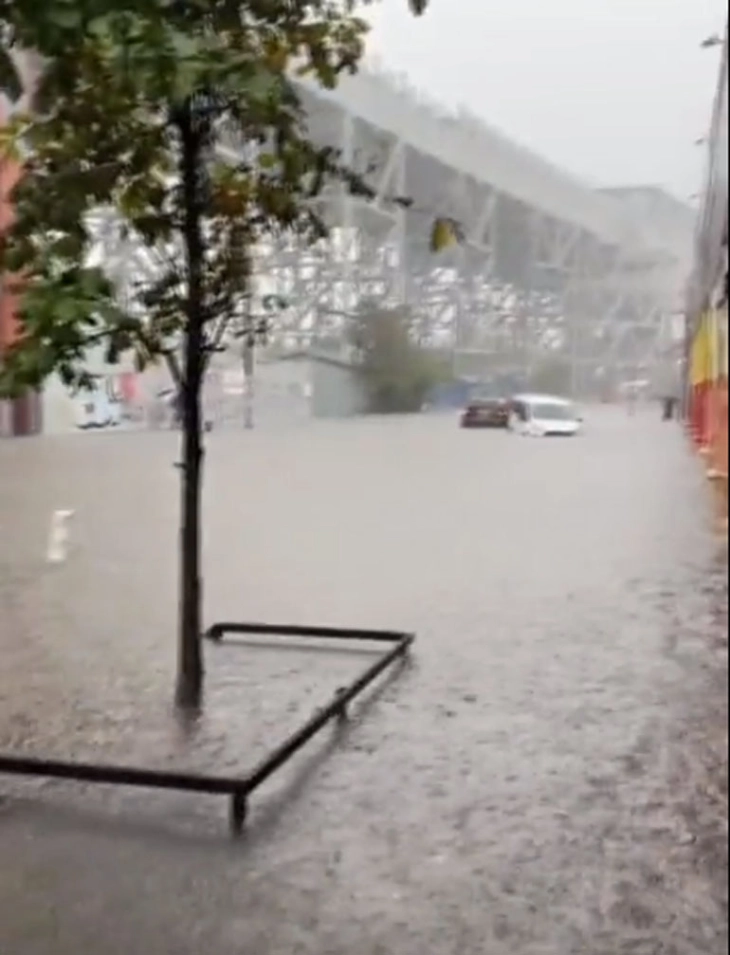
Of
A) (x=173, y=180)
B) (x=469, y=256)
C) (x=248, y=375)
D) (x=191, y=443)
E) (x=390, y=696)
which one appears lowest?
(x=390, y=696)

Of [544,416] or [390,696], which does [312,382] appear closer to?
[544,416]

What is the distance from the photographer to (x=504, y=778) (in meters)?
1.76

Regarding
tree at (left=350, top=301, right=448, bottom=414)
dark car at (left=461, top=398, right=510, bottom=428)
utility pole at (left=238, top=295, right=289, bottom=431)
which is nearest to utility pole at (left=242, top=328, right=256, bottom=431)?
utility pole at (left=238, top=295, right=289, bottom=431)

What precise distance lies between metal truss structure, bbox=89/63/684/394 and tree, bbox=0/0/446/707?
4 cm

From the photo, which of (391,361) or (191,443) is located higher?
(391,361)

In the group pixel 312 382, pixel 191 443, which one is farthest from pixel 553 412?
pixel 191 443

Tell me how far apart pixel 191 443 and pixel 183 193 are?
1.22ft

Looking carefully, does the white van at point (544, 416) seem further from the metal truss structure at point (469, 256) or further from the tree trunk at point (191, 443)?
the tree trunk at point (191, 443)

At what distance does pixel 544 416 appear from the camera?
1951mm

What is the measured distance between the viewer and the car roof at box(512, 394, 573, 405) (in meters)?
1.87

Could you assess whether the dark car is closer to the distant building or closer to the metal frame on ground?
the distant building

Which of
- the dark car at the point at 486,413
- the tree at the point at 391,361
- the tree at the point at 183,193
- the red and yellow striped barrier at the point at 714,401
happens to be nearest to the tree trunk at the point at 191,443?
the tree at the point at 183,193

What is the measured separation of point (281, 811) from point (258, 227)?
32.4 inches

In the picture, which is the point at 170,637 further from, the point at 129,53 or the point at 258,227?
the point at 129,53
